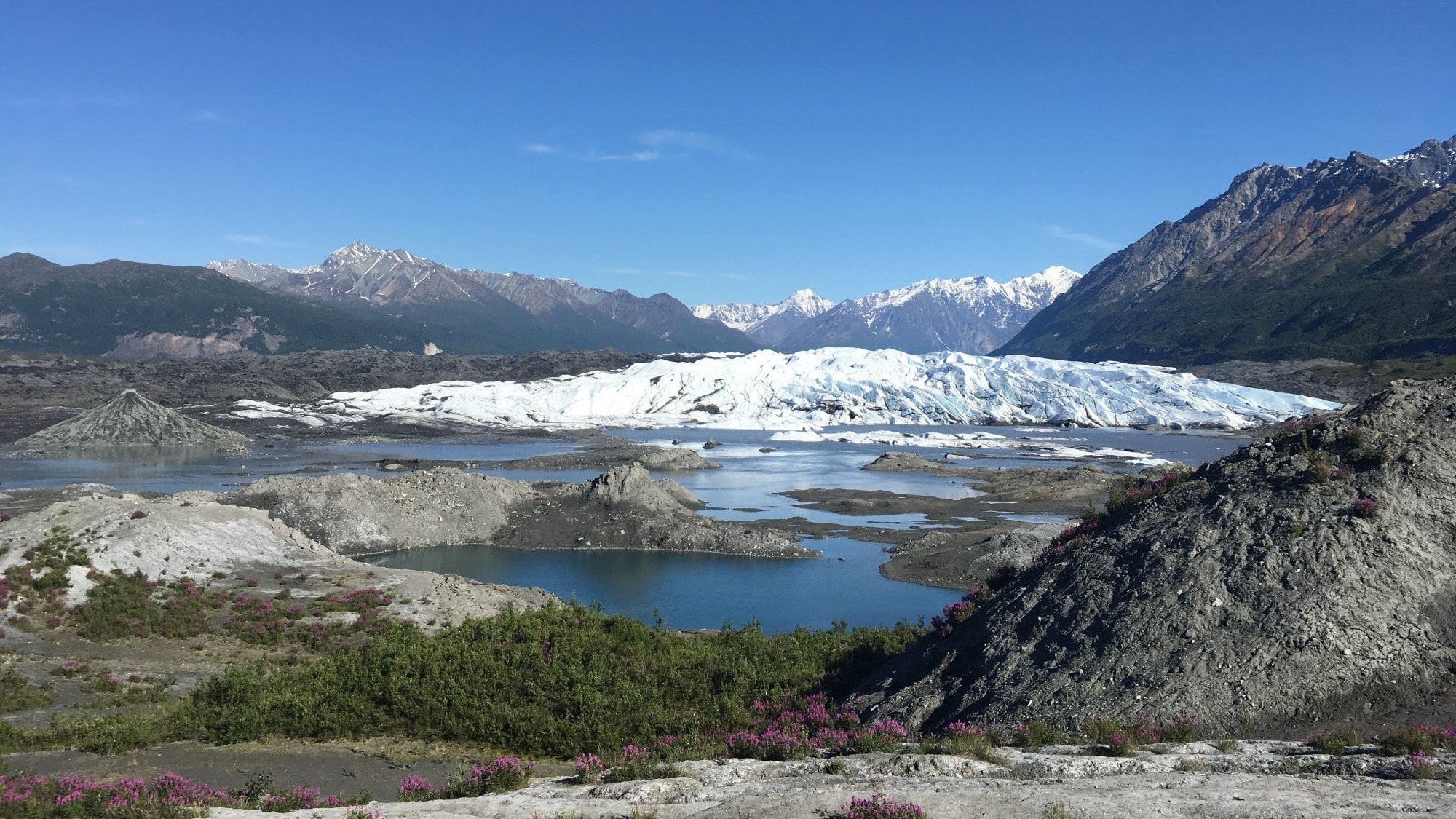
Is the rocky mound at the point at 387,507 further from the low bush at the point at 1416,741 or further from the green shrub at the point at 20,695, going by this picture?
the low bush at the point at 1416,741

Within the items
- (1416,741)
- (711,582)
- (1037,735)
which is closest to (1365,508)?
(1416,741)

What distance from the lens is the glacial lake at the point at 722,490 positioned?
3322 cm

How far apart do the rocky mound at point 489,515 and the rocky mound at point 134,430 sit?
5268cm

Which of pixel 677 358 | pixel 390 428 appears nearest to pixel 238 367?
pixel 390 428

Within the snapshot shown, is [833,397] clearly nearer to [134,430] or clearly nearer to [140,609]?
[134,430]

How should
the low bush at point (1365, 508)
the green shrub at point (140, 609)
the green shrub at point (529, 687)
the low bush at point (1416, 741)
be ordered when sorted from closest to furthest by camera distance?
the low bush at point (1416, 741), the low bush at point (1365, 508), the green shrub at point (529, 687), the green shrub at point (140, 609)

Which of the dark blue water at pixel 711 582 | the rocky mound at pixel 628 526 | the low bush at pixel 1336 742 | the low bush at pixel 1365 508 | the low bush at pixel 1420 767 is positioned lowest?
the dark blue water at pixel 711 582

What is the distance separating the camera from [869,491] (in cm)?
6341

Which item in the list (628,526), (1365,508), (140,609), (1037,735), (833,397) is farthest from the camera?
(833,397)

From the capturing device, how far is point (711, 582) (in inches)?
1448

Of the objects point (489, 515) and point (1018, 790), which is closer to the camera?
point (1018, 790)

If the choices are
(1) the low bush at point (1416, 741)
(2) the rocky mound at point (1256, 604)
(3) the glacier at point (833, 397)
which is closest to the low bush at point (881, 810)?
(2) the rocky mound at point (1256, 604)

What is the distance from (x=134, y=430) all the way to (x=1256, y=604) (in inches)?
4033

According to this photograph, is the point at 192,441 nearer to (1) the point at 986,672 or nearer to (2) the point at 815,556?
(2) the point at 815,556
